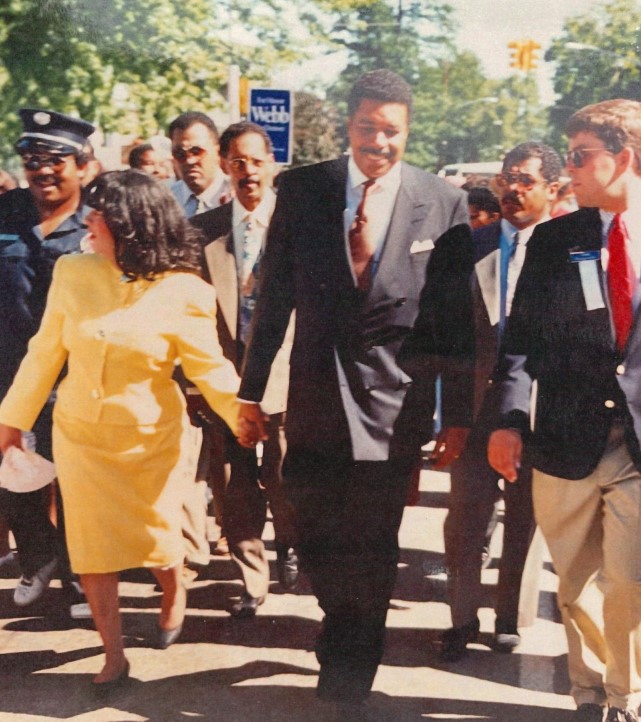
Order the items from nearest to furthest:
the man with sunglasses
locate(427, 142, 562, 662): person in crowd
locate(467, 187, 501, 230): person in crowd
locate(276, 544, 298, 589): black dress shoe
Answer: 1. the man with sunglasses
2. locate(427, 142, 562, 662): person in crowd
3. locate(467, 187, 501, 230): person in crowd
4. locate(276, 544, 298, 589): black dress shoe

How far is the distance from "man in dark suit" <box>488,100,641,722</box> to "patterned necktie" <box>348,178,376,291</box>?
514mm

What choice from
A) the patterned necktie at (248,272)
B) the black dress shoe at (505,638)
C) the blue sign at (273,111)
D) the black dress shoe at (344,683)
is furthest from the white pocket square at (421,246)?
the black dress shoe at (505,638)

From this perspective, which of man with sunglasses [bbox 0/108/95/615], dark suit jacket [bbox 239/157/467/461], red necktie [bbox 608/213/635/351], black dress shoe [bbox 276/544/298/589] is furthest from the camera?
black dress shoe [bbox 276/544/298/589]

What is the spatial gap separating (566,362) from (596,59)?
100cm

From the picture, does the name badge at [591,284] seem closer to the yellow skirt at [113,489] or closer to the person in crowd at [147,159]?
the yellow skirt at [113,489]

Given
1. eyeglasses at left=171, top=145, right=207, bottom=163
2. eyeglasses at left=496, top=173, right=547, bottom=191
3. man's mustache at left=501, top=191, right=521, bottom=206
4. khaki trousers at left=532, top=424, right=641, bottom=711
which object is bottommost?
khaki trousers at left=532, top=424, right=641, bottom=711

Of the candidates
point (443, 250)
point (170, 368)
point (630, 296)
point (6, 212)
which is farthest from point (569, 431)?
point (6, 212)

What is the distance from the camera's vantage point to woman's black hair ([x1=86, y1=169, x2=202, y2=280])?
375 centimetres

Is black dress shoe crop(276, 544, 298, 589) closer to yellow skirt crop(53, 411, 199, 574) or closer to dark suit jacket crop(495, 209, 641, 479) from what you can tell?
yellow skirt crop(53, 411, 199, 574)

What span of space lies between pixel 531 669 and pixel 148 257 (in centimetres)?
201

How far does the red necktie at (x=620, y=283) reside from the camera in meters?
3.47

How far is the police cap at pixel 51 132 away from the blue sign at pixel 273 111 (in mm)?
603

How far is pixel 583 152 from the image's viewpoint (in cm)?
352

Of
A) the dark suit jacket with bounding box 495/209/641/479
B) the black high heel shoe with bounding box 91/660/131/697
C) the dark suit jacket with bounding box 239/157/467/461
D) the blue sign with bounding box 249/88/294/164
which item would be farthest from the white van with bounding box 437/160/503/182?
the black high heel shoe with bounding box 91/660/131/697
